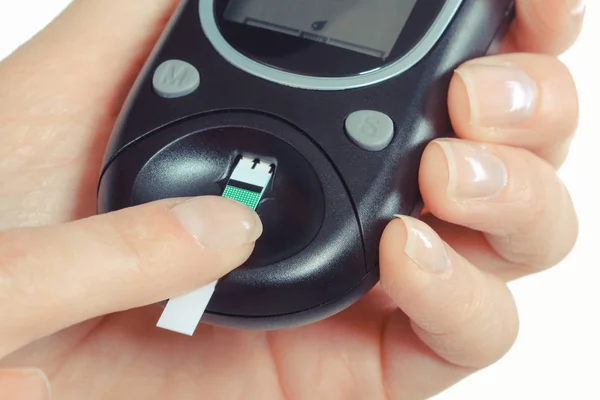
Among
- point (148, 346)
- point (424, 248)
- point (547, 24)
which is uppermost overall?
point (547, 24)

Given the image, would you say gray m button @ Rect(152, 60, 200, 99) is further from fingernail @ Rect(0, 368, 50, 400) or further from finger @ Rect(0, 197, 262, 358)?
fingernail @ Rect(0, 368, 50, 400)

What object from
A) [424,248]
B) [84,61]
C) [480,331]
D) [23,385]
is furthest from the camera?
[84,61]

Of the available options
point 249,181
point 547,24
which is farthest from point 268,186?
point 547,24

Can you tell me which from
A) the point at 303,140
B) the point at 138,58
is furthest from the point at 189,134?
the point at 138,58

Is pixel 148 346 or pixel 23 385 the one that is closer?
pixel 23 385

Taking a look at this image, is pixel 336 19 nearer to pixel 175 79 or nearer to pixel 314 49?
pixel 314 49

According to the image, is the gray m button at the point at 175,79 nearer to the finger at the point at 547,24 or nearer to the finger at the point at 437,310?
the finger at the point at 437,310

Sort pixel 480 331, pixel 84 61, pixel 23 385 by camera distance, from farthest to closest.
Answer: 1. pixel 84 61
2. pixel 480 331
3. pixel 23 385

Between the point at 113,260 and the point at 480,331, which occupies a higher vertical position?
the point at 113,260
